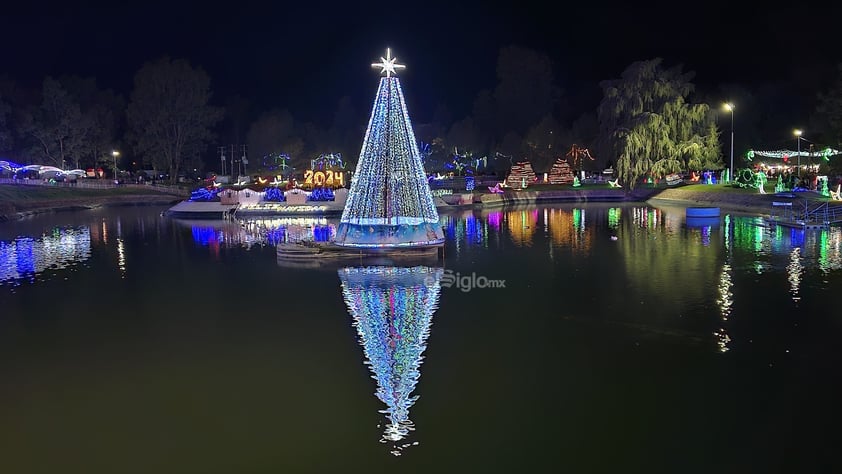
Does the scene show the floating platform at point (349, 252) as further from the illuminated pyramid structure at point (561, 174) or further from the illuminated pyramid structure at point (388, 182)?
the illuminated pyramid structure at point (561, 174)

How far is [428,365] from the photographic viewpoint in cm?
1367

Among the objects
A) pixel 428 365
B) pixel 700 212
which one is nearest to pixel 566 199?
pixel 700 212

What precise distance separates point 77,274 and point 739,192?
139 ft

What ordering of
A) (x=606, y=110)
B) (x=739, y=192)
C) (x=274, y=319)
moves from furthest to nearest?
(x=606, y=110) < (x=739, y=192) < (x=274, y=319)

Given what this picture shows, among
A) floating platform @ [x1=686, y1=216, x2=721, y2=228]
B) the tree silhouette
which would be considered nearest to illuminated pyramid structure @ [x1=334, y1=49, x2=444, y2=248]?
floating platform @ [x1=686, y1=216, x2=721, y2=228]

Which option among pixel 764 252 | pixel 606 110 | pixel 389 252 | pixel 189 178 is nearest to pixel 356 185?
pixel 389 252

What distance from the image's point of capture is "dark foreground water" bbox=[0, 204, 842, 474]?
10.0m

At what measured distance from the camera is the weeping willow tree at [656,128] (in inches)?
2343

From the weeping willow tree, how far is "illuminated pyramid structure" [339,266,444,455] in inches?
1611

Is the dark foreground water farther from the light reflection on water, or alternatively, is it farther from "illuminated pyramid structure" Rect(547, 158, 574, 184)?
"illuminated pyramid structure" Rect(547, 158, 574, 184)

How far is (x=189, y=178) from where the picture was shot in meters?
94.3

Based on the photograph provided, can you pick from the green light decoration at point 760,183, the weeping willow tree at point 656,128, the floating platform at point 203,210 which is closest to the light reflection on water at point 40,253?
the floating platform at point 203,210

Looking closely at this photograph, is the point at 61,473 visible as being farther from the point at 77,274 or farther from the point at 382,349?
the point at 77,274

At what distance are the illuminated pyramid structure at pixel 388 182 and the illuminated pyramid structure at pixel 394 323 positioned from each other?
304 centimetres
